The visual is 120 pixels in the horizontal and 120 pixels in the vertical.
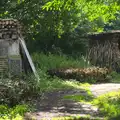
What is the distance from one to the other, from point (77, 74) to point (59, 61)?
183 inches

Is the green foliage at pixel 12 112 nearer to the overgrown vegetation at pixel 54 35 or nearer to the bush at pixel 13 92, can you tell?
the overgrown vegetation at pixel 54 35

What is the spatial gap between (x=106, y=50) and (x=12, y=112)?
1686 cm

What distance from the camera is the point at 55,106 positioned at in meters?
10.4

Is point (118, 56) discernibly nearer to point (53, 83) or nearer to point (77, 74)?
point (77, 74)

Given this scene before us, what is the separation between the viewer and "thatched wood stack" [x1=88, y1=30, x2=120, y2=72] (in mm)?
24672

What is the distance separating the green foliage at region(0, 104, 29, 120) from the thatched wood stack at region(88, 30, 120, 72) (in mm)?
15639

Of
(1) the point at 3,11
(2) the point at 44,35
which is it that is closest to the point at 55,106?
(1) the point at 3,11

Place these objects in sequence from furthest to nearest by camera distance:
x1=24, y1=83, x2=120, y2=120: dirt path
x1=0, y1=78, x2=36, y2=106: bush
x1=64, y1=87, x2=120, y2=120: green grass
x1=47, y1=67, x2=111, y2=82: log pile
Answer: x1=47, y1=67, x2=111, y2=82: log pile
x1=0, y1=78, x2=36, y2=106: bush
x1=24, y1=83, x2=120, y2=120: dirt path
x1=64, y1=87, x2=120, y2=120: green grass

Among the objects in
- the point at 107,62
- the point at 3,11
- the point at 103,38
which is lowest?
the point at 107,62

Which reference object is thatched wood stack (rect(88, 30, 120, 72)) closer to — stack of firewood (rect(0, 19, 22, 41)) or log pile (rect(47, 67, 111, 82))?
log pile (rect(47, 67, 111, 82))

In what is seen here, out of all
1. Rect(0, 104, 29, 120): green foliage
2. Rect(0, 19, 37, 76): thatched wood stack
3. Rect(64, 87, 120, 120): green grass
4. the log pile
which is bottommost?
the log pile

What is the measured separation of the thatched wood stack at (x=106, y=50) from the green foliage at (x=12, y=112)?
51.3 feet

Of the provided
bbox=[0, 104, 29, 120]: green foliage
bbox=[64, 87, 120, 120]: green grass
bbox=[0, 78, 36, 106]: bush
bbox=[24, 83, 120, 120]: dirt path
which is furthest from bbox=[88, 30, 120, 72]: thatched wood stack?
bbox=[0, 104, 29, 120]: green foliage

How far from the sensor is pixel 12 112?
904 centimetres
